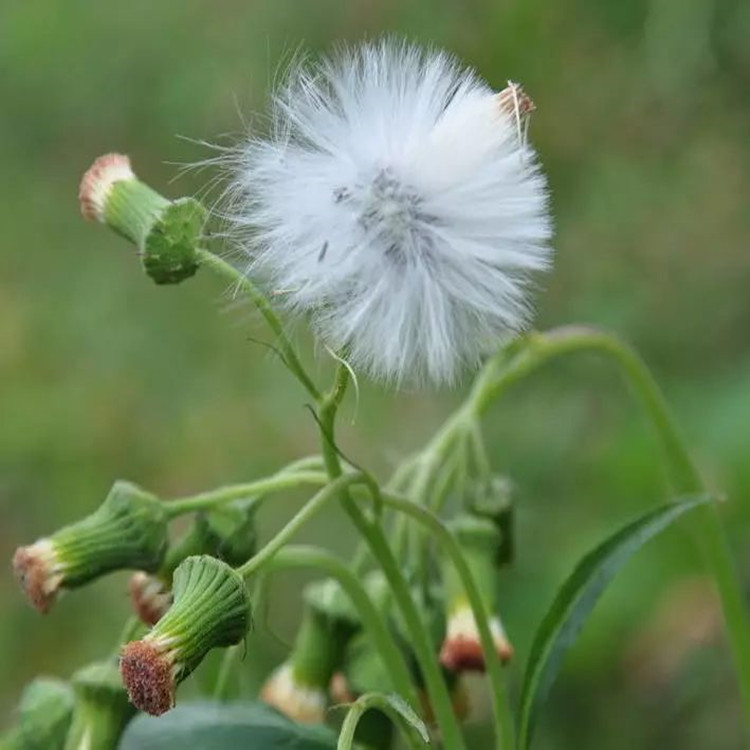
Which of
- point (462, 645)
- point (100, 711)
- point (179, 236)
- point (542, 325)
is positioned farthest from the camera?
point (542, 325)

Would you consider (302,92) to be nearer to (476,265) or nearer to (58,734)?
(476,265)

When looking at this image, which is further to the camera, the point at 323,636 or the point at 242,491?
the point at 323,636

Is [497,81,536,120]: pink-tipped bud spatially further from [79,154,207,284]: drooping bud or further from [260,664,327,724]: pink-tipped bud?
[260,664,327,724]: pink-tipped bud

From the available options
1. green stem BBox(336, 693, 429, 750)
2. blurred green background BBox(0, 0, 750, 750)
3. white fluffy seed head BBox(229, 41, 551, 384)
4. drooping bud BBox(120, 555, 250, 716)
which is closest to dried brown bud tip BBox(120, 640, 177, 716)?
drooping bud BBox(120, 555, 250, 716)

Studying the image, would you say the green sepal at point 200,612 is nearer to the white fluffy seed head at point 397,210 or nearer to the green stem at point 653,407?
the white fluffy seed head at point 397,210

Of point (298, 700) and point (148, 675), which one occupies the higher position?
point (298, 700)

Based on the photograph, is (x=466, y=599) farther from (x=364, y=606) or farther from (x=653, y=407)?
(x=653, y=407)

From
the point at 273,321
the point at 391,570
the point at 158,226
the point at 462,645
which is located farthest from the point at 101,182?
the point at 462,645
